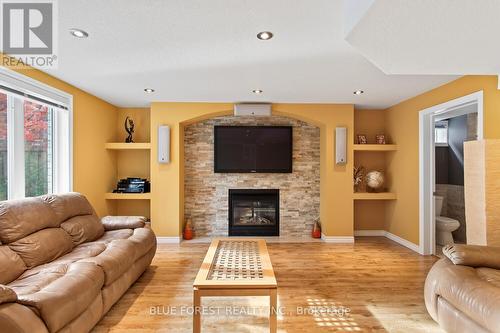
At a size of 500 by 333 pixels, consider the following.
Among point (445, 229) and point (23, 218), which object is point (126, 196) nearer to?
point (23, 218)

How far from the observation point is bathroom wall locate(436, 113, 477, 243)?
15.5ft

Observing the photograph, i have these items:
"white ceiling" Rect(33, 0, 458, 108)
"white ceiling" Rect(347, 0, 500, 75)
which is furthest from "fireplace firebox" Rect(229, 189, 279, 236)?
"white ceiling" Rect(347, 0, 500, 75)

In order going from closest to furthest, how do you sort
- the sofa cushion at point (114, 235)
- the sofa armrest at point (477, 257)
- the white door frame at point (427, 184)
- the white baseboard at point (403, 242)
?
the sofa armrest at point (477, 257)
the sofa cushion at point (114, 235)
the white door frame at point (427, 184)
the white baseboard at point (403, 242)

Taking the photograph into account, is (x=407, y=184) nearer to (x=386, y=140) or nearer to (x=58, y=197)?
(x=386, y=140)

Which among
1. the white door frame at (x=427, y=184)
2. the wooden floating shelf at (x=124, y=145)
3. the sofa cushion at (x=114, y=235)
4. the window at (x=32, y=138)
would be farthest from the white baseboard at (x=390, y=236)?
the window at (x=32, y=138)

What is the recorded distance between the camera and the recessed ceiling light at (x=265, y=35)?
7.27ft

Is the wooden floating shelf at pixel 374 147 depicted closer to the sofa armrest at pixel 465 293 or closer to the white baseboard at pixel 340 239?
the white baseboard at pixel 340 239

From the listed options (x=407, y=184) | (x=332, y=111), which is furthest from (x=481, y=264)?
(x=332, y=111)

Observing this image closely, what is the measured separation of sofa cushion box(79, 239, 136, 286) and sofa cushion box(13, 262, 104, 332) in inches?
3.4

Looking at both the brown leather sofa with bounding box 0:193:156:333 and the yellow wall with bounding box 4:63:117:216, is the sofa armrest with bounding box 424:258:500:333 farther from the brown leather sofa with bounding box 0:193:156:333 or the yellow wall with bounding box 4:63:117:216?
the yellow wall with bounding box 4:63:117:216

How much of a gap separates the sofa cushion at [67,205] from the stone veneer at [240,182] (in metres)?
2.06

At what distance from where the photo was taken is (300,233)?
16.8ft

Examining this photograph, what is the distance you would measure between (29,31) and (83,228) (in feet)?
6.06

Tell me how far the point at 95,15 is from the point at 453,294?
3.16 metres
